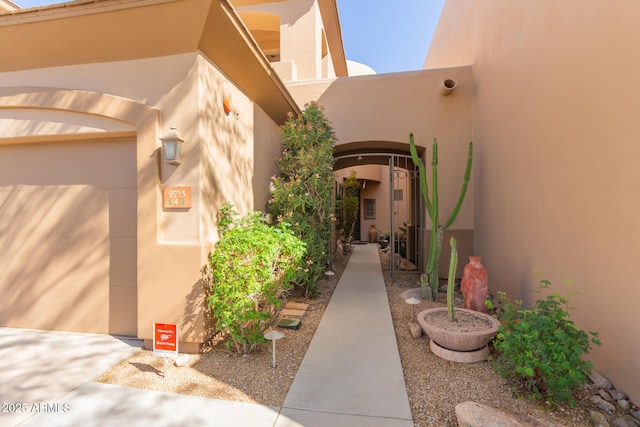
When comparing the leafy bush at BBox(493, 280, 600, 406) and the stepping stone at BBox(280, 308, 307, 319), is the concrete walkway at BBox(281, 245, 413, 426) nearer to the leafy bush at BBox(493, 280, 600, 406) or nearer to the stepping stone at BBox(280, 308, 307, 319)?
the stepping stone at BBox(280, 308, 307, 319)

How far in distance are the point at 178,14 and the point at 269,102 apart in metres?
2.42

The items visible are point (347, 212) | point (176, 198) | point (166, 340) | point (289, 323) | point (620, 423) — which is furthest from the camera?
point (347, 212)

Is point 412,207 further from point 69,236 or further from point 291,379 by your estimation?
point 69,236

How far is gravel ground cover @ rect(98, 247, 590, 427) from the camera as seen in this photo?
2.53 meters

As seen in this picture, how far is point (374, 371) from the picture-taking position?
3.16 metres

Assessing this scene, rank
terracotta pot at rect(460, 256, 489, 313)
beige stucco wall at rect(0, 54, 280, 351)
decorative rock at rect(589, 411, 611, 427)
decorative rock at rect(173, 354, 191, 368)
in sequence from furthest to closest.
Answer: terracotta pot at rect(460, 256, 489, 313) < beige stucco wall at rect(0, 54, 280, 351) < decorative rock at rect(173, 354, 191, 368) < decorative rock at rect(589, 411, 611, 427)

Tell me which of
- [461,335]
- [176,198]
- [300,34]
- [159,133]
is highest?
[300,34]

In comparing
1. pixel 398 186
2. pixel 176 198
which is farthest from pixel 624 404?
pixel 398 186

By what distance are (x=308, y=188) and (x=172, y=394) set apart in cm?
391

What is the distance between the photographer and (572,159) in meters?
3.29

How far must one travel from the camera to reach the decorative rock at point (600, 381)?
2732 mm

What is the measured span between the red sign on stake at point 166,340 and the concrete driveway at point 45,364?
2.37 feet

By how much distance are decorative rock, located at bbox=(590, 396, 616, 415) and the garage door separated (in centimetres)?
522

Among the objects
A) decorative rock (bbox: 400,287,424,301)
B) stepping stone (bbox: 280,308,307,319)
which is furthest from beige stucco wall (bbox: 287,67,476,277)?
stepping stone (bbox: 280,308,307,319)
